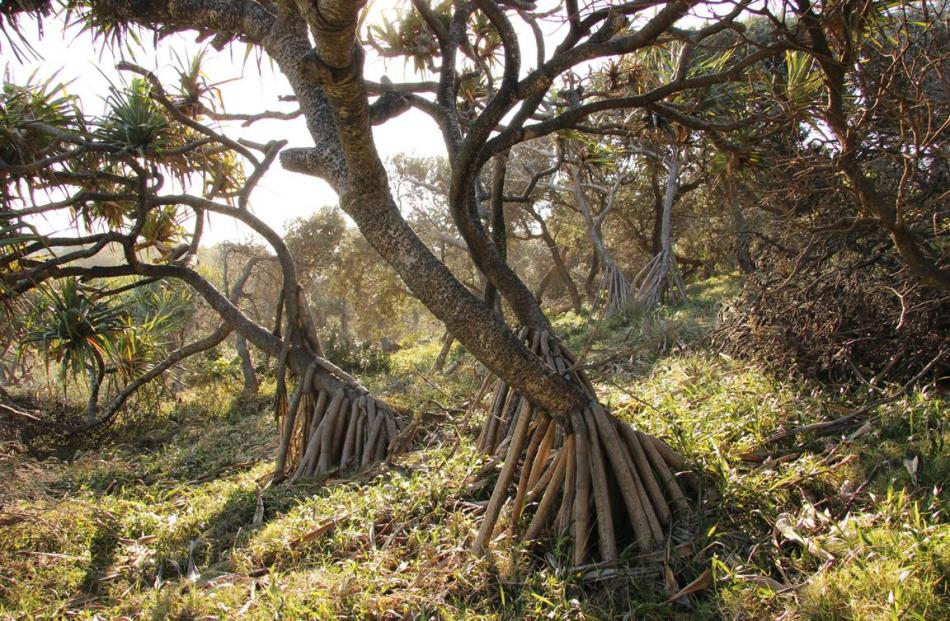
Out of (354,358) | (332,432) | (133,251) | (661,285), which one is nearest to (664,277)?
(661,285)

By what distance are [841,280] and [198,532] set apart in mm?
4841

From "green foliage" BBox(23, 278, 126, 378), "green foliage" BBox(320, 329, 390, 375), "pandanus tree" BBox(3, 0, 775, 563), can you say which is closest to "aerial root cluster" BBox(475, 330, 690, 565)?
"pandanus tree" BBox(3, 0, 775, 563)

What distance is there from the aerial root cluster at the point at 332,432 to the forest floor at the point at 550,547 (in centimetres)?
29

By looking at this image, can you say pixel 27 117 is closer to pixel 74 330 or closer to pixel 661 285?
pixel 74 330

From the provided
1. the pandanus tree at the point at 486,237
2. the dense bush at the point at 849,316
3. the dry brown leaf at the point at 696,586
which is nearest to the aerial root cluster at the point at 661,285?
the dense bush at the point at 849,316

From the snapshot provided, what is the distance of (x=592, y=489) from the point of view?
120 inches

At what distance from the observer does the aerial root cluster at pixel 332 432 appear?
17.0 ft

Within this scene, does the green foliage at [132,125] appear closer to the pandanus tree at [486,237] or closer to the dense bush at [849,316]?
the pandanus tree at [486,237]

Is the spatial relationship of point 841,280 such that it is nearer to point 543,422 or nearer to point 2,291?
point 543,422

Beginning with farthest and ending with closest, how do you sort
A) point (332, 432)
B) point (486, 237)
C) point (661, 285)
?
1. point (661, 285)
2. point (332, 432)
3. point (486, 237)

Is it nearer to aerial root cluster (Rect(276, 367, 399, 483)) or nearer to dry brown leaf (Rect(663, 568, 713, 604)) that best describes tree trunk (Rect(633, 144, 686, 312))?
aerial root cluster (Rect(276, 367, 399, 483))

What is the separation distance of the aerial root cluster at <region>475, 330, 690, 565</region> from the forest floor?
12cm

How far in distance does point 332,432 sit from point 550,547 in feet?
9.45

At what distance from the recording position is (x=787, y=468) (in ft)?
10.5
